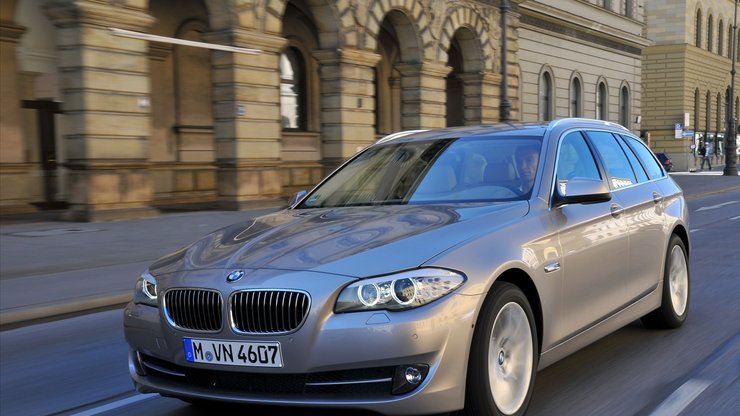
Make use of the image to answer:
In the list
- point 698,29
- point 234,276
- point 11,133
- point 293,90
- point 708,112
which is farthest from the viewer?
point 708,112

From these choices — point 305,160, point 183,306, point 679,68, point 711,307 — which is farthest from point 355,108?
point 679,68

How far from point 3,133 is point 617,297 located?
16.1m

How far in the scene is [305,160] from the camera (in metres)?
25.5

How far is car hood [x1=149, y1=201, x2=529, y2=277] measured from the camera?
3.43 metres

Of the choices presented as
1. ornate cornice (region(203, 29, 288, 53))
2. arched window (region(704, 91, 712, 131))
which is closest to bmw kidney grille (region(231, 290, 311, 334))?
ornate cornice (region(203, 29, 288, 53))

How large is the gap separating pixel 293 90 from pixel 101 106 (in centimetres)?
1106

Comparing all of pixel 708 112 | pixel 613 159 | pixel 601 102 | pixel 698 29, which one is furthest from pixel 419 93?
pixel 708 112

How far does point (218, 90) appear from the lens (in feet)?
60.7

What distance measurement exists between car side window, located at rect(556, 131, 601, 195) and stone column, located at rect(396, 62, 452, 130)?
20.2 meters

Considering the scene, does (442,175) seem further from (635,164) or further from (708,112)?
(708,112)

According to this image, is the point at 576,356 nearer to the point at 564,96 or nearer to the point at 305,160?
the point at 305,160

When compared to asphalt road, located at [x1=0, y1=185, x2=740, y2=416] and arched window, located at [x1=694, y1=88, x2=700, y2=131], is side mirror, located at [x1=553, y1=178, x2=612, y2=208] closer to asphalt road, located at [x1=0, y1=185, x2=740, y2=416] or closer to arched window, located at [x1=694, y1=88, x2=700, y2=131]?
asphalt road, located at [x1=0, y1=185, x2=740, y2=416]

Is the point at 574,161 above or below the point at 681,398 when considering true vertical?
above

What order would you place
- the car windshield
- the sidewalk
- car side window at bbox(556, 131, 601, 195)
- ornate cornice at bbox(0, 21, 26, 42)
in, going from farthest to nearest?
ornate cornice at bbox(0, 21, 26, 42)
the sidewalk
car side window at bbox(556, 131, 601, 195)
the car windshield
